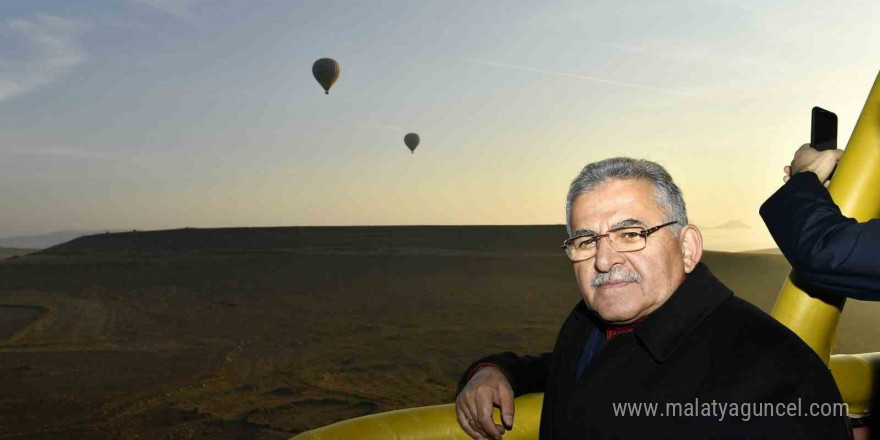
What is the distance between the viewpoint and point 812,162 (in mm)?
2055

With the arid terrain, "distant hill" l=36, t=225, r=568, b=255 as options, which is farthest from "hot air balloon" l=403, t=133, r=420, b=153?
the arid terrain

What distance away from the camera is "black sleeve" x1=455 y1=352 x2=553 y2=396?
2.50m

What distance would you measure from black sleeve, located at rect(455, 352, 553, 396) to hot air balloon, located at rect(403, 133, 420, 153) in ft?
146

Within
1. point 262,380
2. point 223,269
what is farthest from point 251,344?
point 223,269

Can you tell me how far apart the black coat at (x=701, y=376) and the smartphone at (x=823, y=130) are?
21.9 inches

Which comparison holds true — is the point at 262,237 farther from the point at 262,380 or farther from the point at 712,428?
the point at 712,428

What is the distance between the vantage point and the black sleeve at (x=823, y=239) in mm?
1612

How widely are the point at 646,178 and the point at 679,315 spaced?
428mm

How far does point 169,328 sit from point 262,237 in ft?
110

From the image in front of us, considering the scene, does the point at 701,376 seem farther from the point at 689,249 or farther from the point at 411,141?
the point at 411,141

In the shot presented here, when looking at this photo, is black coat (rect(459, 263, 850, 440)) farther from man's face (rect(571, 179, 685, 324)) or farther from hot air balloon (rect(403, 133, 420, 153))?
hot air balloon (rect(403, 133, 420, 153))

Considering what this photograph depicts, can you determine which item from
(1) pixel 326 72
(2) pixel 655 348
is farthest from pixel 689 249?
(1) pixel 326 72

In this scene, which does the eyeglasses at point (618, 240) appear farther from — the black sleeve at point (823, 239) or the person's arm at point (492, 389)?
the person's arm at point (492, 389)

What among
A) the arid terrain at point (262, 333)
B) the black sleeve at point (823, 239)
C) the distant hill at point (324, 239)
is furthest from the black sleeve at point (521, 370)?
the distant hill at point (324, 239)
